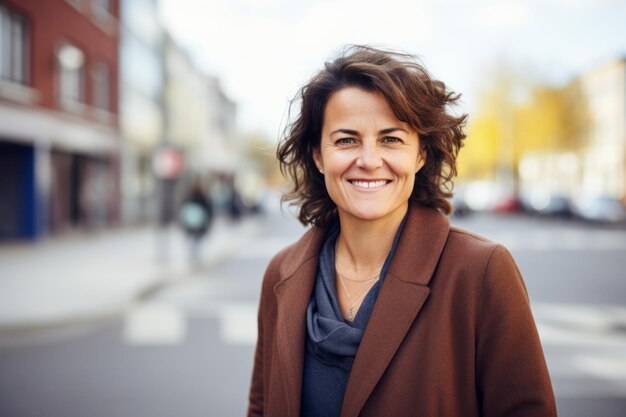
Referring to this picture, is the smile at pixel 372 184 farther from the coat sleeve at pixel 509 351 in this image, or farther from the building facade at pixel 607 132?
the building facade at pixel 607 132

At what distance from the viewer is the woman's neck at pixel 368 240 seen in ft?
6.41

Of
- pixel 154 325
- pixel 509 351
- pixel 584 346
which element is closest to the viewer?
pixel 509 351

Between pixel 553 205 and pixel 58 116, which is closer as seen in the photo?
pixel 58 116

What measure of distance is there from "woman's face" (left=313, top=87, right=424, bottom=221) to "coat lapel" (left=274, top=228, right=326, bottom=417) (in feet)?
0.95

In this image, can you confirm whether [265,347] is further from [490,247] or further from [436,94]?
[436,94]

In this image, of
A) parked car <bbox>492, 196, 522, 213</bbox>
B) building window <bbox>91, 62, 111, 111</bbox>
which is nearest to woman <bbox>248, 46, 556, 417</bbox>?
building window <bbox>91, 62, 111, 111</bbox>

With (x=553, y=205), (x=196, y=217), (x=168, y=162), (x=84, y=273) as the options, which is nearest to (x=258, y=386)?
(x=84, y=273)

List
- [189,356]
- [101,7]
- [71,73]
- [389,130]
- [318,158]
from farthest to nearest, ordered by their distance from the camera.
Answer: [101,7] → [71,73] → [189,356] → [318,158] → [389,130]

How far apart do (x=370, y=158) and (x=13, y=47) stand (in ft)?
58.0

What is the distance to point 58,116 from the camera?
60.8 feet

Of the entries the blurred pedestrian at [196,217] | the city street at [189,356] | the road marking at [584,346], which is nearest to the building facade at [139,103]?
the blurred pedestrian at [196,217]

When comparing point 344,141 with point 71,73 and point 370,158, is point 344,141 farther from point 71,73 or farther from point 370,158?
point 71,73

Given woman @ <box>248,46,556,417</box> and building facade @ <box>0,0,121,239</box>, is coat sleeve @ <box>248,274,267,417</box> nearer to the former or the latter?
woman @ <box>248,46,556,417</box>

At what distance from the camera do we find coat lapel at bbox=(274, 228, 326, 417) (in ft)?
6.04
